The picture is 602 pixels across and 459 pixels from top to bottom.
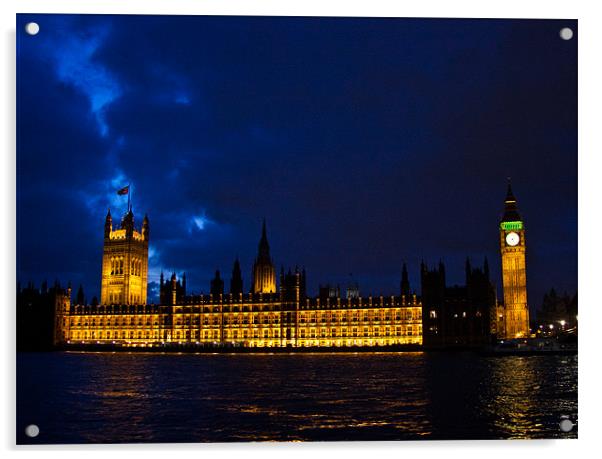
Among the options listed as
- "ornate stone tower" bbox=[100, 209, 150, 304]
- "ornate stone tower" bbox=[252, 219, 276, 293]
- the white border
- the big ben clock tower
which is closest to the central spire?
"ornate stone tower" bbox=[252, 219, 276, 293]

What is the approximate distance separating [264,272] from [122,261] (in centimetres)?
1536

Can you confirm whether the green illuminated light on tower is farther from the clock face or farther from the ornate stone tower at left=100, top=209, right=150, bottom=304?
the ornate stone tower at left=100, top=209, right=150, bottom=304

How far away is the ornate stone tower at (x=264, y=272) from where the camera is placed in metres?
77.8

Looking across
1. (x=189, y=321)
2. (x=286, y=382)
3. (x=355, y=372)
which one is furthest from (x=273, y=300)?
(x=286, y=382)

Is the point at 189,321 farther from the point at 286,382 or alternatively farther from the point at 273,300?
the point at 286,382

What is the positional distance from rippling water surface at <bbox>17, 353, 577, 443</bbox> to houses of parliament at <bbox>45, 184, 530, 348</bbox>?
36.3 meters

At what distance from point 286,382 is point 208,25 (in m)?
13.9

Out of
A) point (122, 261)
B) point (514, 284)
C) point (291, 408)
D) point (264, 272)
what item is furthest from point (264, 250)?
point (291, 408)

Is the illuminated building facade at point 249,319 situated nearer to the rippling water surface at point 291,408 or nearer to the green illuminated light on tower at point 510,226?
the green illuminated light on tower at point 510,226

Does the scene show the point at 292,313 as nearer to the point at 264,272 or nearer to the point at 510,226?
the point at 264,272

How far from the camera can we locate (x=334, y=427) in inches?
547

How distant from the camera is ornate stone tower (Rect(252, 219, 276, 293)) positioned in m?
77.8

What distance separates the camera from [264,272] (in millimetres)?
78500
